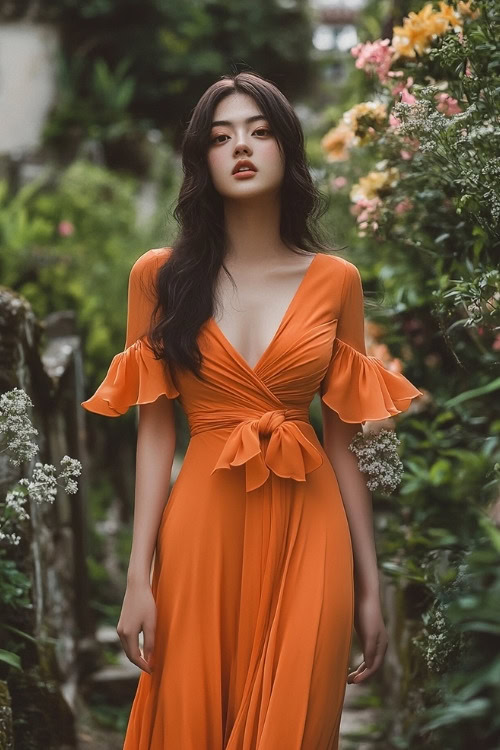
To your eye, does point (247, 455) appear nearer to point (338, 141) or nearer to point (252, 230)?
point (252, 230)

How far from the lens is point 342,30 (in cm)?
2398

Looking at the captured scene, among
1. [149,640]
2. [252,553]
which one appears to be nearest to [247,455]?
[252,553]

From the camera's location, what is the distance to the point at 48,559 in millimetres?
4188

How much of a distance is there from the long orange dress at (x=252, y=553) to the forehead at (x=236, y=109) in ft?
1.57

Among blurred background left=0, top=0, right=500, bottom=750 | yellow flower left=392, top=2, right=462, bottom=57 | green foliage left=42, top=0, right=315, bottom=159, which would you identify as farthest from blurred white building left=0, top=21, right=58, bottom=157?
yellow flower left=392, top=2, right=462, bottom=57

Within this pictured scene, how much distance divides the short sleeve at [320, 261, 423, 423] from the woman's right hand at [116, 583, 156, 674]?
0.70 m

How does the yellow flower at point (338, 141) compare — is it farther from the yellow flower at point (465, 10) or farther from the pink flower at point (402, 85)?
the yellow flower at point (465, 10)

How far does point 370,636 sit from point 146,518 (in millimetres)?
664

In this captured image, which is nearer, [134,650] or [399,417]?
[134,650]

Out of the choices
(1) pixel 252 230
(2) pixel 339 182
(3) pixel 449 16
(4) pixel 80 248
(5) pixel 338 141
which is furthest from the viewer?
(4) pixel 80 248

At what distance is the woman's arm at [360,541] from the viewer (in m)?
2.65

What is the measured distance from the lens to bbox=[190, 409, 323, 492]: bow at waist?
8.17 feet

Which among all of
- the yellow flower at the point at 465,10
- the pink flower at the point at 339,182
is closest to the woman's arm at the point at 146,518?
the yellow flower at the point at 465,10

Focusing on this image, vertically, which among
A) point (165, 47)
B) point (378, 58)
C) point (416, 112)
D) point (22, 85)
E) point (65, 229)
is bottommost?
point (416, 112)
